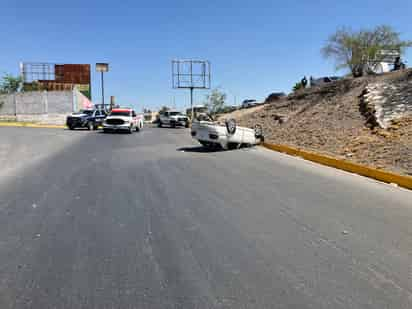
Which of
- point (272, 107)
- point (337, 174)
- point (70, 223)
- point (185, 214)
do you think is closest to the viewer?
point (70, 223)

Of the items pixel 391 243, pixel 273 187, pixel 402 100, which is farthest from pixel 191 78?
pixel 391 243

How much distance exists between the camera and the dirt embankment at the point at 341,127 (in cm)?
1008

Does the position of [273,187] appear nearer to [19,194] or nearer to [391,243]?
[391,243]

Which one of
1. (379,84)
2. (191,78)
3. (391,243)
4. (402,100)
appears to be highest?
(191,78)

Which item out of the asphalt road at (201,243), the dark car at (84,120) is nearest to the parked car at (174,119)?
the dark car at (84,120)

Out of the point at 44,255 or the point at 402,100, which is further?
the point at 402,100

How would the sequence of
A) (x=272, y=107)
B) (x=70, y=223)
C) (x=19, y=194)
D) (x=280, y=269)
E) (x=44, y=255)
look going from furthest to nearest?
(x=272, y=107) → (x=19, y=194) → (x=70, y=223) → (x=44, y=255) → (x=280, y=269)

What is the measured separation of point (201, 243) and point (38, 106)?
127ft

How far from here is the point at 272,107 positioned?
1083 inches

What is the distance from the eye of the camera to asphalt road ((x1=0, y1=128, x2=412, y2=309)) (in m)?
2.84

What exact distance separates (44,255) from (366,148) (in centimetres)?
1062

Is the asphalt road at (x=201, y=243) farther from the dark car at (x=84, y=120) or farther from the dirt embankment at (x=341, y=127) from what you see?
the dark car at (x=84, y=120)

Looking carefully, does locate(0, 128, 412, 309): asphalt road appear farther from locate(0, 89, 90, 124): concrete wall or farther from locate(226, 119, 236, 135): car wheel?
locate(0, 89, 90, 124): concrete wall

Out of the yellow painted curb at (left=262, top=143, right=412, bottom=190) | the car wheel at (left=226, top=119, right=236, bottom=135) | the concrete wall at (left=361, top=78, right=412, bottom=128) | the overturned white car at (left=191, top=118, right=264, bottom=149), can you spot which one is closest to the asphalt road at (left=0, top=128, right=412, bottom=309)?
the yellow painted curb at (left=262, top=143, right=412, bottom=190)
